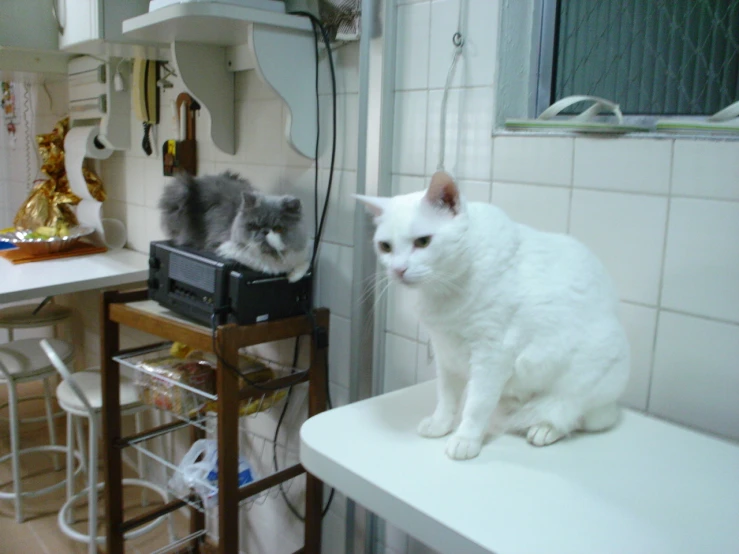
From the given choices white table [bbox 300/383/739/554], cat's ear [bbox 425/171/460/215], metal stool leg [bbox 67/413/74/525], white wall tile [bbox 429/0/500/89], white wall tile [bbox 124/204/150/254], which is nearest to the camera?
white table [bbox 300/383/739/554]

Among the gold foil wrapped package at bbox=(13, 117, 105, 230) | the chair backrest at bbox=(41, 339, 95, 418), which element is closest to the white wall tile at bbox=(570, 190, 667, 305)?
the chair backrest at bbox=(41, 339, 95, 418)

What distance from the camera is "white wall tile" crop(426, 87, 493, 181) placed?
3.94 feet

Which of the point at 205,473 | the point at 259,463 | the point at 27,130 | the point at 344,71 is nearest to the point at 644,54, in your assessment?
the point at 344,71

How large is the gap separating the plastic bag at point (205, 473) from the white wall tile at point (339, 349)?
325 millimetres

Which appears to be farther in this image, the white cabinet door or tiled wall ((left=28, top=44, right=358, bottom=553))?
the white cabinet door

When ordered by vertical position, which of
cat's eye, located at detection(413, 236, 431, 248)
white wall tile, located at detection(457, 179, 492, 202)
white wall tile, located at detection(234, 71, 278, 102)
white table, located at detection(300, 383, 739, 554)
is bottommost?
white table, located at detection(300, 383, 739, 554)

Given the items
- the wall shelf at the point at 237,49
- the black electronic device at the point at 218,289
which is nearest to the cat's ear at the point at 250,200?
the black electronic device at the point at 218,289

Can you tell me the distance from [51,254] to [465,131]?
65.5 inches

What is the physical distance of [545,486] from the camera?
77 cm

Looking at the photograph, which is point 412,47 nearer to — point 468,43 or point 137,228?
point 468,43

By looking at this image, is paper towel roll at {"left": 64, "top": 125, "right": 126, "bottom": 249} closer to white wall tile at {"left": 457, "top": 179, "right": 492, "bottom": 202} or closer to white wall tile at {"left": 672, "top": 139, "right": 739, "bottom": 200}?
white wall tile at {"left": 457, "top": 179, "right": 492, "bottom": 202}

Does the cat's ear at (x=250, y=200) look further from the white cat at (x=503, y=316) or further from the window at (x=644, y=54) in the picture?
the window at (x=644, y=54)

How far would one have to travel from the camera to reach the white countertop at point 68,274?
176 centimetres

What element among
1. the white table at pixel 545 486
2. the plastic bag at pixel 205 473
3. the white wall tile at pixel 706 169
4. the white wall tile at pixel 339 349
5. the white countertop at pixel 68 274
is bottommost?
the plastic bag at pixel 205 473
